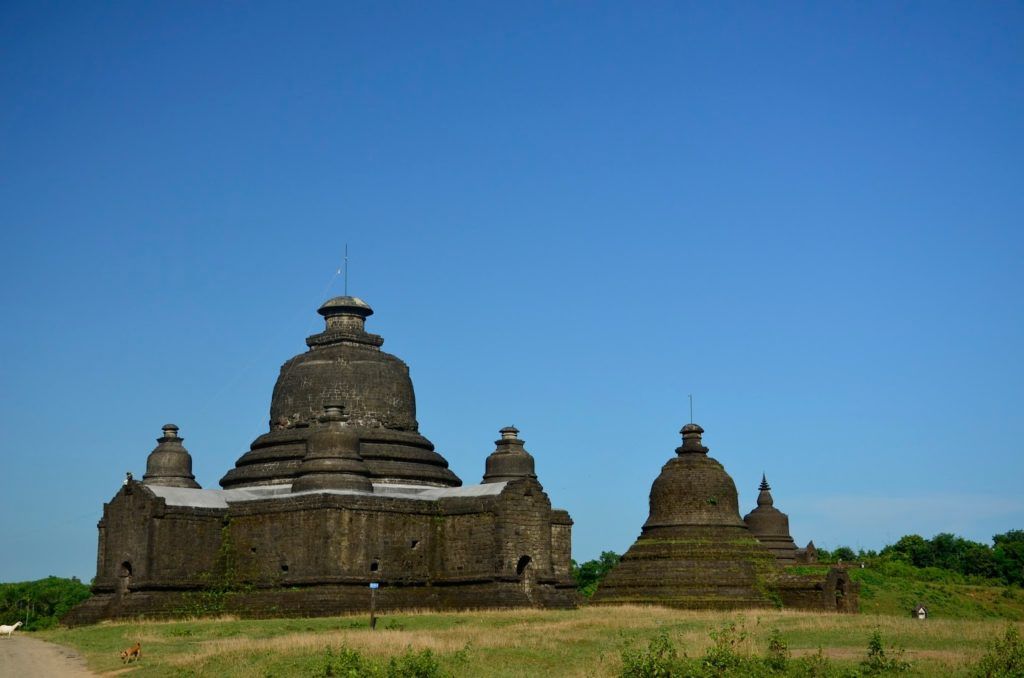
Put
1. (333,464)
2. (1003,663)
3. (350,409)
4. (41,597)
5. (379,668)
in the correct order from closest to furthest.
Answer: (1003,663) < (379,668) < (333,464) < (350,409) < (41,597)

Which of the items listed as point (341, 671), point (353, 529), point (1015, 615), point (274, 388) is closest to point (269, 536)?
point (353, 529)

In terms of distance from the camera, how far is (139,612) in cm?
4662

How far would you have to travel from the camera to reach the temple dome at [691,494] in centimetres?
5344

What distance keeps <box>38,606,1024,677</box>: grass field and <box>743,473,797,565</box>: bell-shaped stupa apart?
2033cm

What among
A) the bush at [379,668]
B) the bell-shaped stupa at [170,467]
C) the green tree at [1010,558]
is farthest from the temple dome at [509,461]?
the green tree at [1010,558]

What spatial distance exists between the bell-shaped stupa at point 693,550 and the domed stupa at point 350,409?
8.67 m

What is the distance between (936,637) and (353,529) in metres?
21.5

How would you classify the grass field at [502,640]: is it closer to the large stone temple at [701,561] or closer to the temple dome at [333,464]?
the large stone temple at [701,561]

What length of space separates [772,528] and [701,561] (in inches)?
697

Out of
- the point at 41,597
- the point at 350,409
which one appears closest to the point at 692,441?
the point at 350,409

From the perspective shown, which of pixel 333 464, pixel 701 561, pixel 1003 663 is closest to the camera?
pixel 1003 663

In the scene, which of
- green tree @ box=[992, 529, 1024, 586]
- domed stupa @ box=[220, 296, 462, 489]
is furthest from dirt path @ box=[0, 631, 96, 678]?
green tree @ box=[992, 529, 1024, 586]

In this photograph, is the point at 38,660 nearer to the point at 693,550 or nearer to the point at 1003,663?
the point at 1003,663

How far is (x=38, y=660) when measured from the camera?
3316 centimetres
